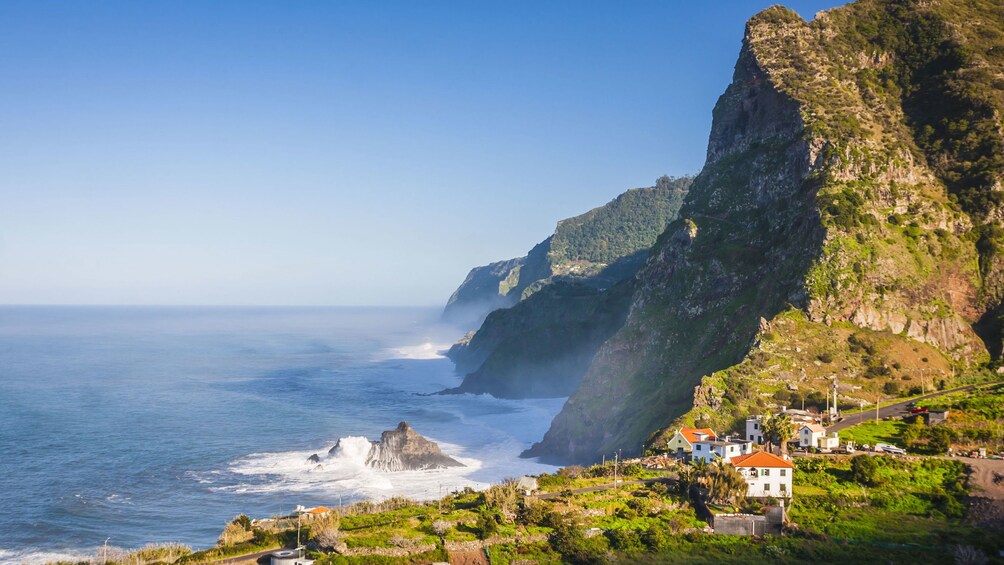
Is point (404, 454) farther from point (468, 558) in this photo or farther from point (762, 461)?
point (762, 461)

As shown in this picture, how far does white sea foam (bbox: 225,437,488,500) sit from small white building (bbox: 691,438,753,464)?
23.4 meters

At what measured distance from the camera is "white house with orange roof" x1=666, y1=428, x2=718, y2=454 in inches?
2640

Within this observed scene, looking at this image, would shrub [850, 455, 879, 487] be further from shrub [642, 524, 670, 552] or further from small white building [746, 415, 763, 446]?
shrub [642, 524, 670, 552]

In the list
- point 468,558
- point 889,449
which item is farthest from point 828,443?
point 468,558

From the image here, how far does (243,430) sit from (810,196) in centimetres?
8406

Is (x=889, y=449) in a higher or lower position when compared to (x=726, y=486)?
higher

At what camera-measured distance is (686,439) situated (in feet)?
226

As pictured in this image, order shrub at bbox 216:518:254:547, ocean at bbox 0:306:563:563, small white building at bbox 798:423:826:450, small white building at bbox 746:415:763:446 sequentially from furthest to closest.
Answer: small white building at bbox 746:415:763:446 → ocean at bbox 0:306:563:563 → small white building at bbox 798:423:826:450 → shrub at bbox 216:518:254:547

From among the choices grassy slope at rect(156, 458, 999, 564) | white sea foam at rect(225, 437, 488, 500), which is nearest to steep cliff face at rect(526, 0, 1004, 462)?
white sea foam at rect(225, 437, 488, 500)

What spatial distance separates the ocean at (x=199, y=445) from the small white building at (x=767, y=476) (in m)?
31.5

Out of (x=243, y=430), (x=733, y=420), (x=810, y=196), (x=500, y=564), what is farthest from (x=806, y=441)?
(x=243, y=430)

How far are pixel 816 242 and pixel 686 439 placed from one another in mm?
35613

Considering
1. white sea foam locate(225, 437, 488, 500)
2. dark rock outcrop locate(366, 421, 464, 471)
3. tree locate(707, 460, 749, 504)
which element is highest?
tree locate(707, 460, 749, 504)

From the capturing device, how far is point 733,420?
7494cm
